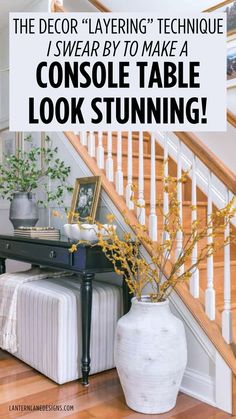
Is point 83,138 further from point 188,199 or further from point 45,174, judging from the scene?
point 188,199

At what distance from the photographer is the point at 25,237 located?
2680 millimetres

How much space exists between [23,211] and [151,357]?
161 centimetres

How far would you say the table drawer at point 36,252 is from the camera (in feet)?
7.52

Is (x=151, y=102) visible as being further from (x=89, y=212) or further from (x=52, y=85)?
(x=89, y=212)

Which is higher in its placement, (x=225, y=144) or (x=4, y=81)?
(x=4, y=81)

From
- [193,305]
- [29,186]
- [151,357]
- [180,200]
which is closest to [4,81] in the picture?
[29,186]

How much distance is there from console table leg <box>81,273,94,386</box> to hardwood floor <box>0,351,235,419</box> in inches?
4.7

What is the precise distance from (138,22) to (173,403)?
1.99 metres

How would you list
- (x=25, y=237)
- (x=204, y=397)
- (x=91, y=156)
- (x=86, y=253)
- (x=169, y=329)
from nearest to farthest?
(x=169, y=329) < (x=204, y=397) < (x=86, y=253) < (x=25, y=237) < (x=91, y=156)

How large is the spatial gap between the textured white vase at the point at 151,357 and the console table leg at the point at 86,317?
10.5 inches

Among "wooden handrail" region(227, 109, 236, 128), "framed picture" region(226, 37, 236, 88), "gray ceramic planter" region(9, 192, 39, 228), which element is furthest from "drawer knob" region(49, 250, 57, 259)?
"framed picture" region(226, 37, 236, 88)

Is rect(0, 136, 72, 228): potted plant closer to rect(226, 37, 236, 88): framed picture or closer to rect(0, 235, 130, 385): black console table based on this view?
rect(0, 235, 130, 385): black console table

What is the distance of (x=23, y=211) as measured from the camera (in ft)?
10.1

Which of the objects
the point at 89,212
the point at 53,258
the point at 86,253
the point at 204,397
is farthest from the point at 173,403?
the point at 89,212
